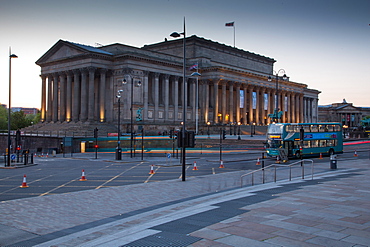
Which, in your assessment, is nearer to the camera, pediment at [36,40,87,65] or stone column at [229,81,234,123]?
pediment at [36,40,87,65]

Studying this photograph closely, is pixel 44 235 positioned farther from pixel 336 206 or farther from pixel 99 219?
pixel 336 206

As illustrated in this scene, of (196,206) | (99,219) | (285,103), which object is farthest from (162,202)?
(285,103)

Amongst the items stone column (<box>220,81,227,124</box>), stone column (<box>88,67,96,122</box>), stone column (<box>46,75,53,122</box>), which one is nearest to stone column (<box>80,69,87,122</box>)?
stone column (<box>88,67,96,122</box>)

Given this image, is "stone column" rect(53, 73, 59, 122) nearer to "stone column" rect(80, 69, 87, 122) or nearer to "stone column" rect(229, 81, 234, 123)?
"stone column" rect(80, 69, 87, 122)

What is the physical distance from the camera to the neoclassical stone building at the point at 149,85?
7919 centimetres

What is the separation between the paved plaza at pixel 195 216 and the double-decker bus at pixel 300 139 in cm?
2095

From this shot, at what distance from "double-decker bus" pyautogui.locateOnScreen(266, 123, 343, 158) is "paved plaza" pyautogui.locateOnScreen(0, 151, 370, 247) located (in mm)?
20951

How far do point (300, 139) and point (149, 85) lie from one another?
52035 mm

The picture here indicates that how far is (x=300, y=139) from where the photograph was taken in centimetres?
4153

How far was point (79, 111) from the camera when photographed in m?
83.9

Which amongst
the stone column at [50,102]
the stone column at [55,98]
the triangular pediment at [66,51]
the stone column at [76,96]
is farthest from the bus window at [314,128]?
the stone column at [50,102]

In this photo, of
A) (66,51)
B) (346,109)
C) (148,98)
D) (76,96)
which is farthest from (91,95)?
(346,109)

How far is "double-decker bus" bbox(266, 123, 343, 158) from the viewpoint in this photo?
41.6 meters

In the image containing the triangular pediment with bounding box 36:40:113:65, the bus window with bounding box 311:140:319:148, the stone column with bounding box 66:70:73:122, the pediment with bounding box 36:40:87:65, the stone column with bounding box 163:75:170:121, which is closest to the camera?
the bus window with bounding box 311:140:319:148
